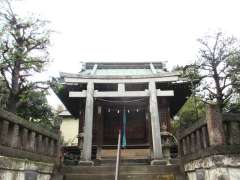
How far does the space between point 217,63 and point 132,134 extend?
6323 millimetres

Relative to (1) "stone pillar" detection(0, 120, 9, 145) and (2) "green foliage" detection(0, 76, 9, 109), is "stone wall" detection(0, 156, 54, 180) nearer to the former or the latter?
(1) "stone pillar" detection(0, 120, 9, 145)

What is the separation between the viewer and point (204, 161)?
5.91 m

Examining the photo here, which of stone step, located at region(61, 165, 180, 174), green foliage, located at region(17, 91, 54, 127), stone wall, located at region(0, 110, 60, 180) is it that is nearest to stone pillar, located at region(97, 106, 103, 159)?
green foliage, located at region(17, 91, 54, 127)

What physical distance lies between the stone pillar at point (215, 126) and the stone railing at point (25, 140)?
4.43 meters

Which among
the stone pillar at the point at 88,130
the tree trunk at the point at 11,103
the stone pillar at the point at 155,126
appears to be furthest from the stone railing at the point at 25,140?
the stone pillar at the point at 155,126

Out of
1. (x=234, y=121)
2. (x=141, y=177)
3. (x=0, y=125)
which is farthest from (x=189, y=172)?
(x=0, y=125)

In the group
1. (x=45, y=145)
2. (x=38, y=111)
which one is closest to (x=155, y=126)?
(x=45, y=145)

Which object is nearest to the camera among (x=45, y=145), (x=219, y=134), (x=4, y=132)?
(x=219, y=134)

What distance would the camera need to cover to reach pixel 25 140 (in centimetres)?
668

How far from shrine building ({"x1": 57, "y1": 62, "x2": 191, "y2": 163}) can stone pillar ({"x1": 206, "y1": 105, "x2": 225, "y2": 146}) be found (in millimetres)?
5490

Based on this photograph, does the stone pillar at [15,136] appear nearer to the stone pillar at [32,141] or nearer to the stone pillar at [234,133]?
the stone pillar at [32,141]

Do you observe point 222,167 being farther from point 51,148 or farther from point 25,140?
point 51,148

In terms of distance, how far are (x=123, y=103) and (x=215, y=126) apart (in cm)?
871

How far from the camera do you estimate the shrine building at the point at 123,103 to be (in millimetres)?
11812
